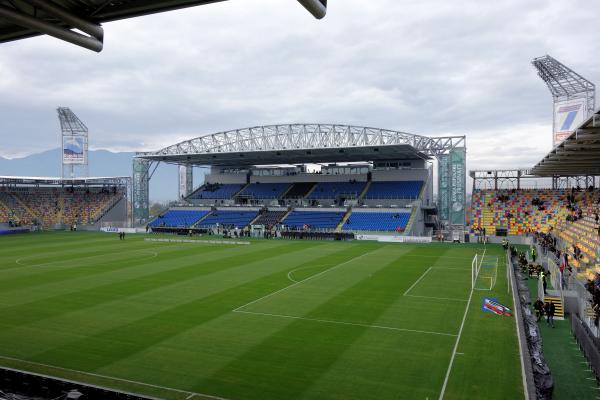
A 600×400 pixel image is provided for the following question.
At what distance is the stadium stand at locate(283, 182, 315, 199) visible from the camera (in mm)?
63125

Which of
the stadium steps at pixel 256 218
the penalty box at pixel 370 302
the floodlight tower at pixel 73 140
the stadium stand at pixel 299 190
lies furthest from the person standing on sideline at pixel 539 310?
the floodlight tower at pixel 73 140

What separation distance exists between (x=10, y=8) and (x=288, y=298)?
1504 cm

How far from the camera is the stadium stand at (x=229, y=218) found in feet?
184

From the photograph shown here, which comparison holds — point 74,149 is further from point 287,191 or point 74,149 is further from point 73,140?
point 287,191

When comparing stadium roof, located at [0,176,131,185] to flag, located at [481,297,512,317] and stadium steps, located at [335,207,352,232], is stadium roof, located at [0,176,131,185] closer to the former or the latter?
stadium steps, located at [335,207,352,232]

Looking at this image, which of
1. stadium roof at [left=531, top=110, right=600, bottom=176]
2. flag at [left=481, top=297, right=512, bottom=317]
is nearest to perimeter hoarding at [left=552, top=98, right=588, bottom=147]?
stadium roof at [left=531, top=110, right=600, bottom=176]

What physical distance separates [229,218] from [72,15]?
52845 mm

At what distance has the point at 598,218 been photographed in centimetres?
2416

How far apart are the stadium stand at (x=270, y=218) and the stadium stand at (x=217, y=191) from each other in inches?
434

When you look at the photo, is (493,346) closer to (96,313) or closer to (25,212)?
(96,313)

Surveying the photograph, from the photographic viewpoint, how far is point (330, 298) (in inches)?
738

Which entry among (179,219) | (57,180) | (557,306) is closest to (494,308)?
(557,306)

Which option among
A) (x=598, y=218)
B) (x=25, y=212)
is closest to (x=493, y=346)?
(x=598, y=218)

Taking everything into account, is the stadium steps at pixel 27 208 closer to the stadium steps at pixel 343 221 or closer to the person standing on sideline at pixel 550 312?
the stadium steps at pixel 343 221
